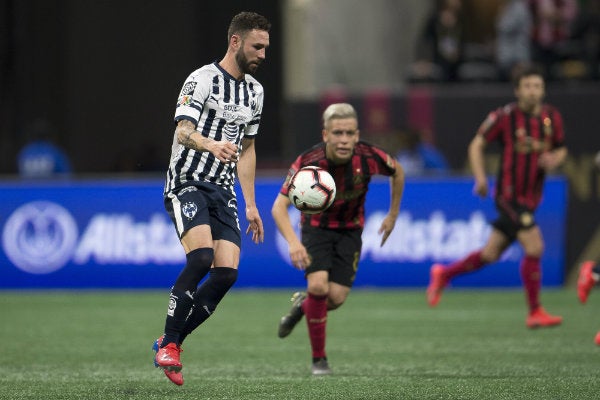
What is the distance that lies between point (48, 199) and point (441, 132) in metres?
5.07

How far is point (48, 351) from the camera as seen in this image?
9094 mm

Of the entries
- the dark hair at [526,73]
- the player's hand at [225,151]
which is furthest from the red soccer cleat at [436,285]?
the player's hand at [225,151]

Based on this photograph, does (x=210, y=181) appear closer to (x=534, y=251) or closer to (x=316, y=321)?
(x=316, y=321)

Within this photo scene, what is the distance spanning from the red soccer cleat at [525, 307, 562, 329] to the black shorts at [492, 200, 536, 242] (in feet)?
2.26

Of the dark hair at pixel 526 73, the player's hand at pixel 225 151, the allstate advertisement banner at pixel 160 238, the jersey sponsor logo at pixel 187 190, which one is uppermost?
the dark hair at pixel 526 73

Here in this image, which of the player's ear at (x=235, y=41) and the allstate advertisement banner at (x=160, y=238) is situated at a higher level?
the player's ear at (x=235, y=41)

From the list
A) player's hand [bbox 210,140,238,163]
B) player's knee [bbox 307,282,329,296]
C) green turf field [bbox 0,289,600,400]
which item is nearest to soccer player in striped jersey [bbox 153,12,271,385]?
player's hand [bbox 210,140,238,163]

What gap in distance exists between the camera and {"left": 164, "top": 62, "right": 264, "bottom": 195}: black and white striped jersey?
6.98 metres

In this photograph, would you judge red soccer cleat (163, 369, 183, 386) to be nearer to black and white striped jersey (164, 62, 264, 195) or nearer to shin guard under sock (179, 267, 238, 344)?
shin guard under sock (179, 267, 238, 344)

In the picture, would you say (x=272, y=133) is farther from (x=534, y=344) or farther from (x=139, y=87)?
(x=534, y=344)

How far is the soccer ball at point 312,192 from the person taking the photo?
726 cm

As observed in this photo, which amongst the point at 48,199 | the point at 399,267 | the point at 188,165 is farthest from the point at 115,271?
the point at 188,165

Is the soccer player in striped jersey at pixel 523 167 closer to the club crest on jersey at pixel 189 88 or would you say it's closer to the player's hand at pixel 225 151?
the club crest on jersey at pixel 189 88

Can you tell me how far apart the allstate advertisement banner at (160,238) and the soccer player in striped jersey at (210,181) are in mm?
7014
